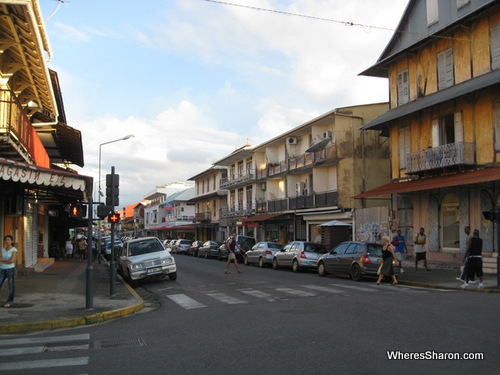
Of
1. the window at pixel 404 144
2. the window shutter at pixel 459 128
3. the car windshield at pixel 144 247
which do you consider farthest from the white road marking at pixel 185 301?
the window at pixel 404 144

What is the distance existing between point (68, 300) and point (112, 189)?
122 inches

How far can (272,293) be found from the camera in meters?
13.9

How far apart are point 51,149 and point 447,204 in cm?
1994

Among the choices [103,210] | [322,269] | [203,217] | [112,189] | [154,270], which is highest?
[112,189]

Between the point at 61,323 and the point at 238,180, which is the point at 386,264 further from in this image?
the point at 238,180

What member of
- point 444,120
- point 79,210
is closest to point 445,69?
point 444,120

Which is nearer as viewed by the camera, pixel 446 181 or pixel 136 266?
pixel 136 266

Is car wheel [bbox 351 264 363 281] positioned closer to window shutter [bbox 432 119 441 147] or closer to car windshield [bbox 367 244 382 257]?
car windshield [bbox 367 244 382 257]

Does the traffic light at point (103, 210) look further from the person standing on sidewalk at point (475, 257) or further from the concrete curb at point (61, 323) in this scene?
the person standing on sidewalk at point (475, 257)

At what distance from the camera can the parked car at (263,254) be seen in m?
26.3

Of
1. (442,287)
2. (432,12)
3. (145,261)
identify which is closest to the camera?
(442,287)

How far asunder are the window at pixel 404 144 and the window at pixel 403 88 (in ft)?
4.62

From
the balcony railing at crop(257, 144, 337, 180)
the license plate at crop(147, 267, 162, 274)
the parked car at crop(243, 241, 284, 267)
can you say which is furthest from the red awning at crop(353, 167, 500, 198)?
the license plate at crop(147, 267, 162, 274)

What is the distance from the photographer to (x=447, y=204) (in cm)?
2164
